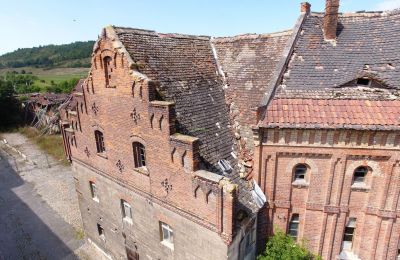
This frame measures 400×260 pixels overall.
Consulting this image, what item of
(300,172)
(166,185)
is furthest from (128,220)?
(300,172)

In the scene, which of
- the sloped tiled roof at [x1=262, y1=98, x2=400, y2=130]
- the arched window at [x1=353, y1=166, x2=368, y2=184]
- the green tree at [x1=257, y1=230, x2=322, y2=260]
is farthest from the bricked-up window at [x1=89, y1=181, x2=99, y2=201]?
the arched window at [x1=353, y1=166, x2=368, y2=184]

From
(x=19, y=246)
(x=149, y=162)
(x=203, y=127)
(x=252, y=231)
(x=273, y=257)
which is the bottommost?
(x=19, y=246)

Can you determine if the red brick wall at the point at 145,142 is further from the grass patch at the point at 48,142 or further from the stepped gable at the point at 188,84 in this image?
the grass patch at the point at 48,142

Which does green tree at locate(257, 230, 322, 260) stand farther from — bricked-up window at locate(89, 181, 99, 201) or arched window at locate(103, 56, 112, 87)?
arched window at locate(103, 56, 112, 87)

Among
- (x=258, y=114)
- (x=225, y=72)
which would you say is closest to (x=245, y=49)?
(x=225, y=72)

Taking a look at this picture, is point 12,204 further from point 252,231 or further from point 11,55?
point 11,55
